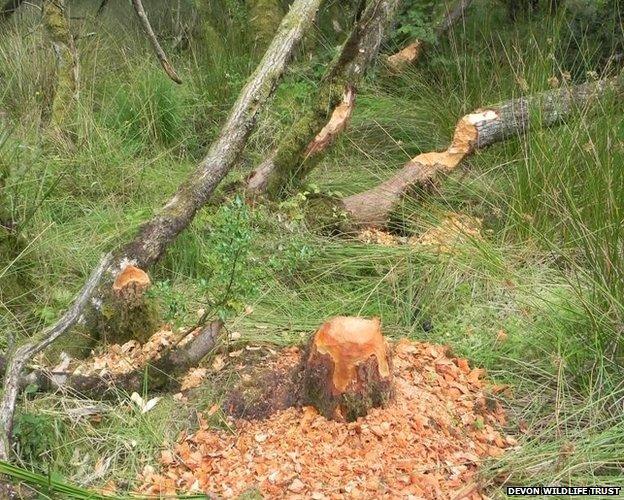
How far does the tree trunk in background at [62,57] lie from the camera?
4.56 meters

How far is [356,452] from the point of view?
2.25m

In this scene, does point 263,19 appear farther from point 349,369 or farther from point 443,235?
point 349,369

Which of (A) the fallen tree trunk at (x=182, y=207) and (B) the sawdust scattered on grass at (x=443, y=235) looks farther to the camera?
(B) the sawdust scattered on grass at (x=443, y=235)

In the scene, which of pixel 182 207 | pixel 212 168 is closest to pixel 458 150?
pixel 212 168

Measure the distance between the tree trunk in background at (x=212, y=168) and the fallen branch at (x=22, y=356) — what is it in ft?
0.34

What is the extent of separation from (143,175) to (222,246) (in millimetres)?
1702

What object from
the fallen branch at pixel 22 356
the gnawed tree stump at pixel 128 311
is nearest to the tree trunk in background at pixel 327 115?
the gnawed tree stump at pixel 128 311

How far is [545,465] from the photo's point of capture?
7.16 feet

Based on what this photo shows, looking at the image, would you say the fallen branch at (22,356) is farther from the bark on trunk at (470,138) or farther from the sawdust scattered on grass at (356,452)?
the bark on trunk at (470,138)

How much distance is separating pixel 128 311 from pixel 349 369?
0.99 m

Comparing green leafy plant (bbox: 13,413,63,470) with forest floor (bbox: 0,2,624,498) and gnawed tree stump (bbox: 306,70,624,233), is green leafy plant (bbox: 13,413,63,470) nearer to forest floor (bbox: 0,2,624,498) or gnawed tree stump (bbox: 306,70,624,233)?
forest floor (bbox: 0,2,624,498)

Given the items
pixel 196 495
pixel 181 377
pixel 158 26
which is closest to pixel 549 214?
pixel 181 377

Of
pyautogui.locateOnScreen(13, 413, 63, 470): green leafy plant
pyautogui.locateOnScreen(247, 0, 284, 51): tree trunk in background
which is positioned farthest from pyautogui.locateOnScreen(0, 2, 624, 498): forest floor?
pyautogui.locateOnScreen(247, 0, 284, 51): tree trunk in background

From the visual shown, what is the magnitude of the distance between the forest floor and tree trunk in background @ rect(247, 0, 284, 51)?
3.61ft
